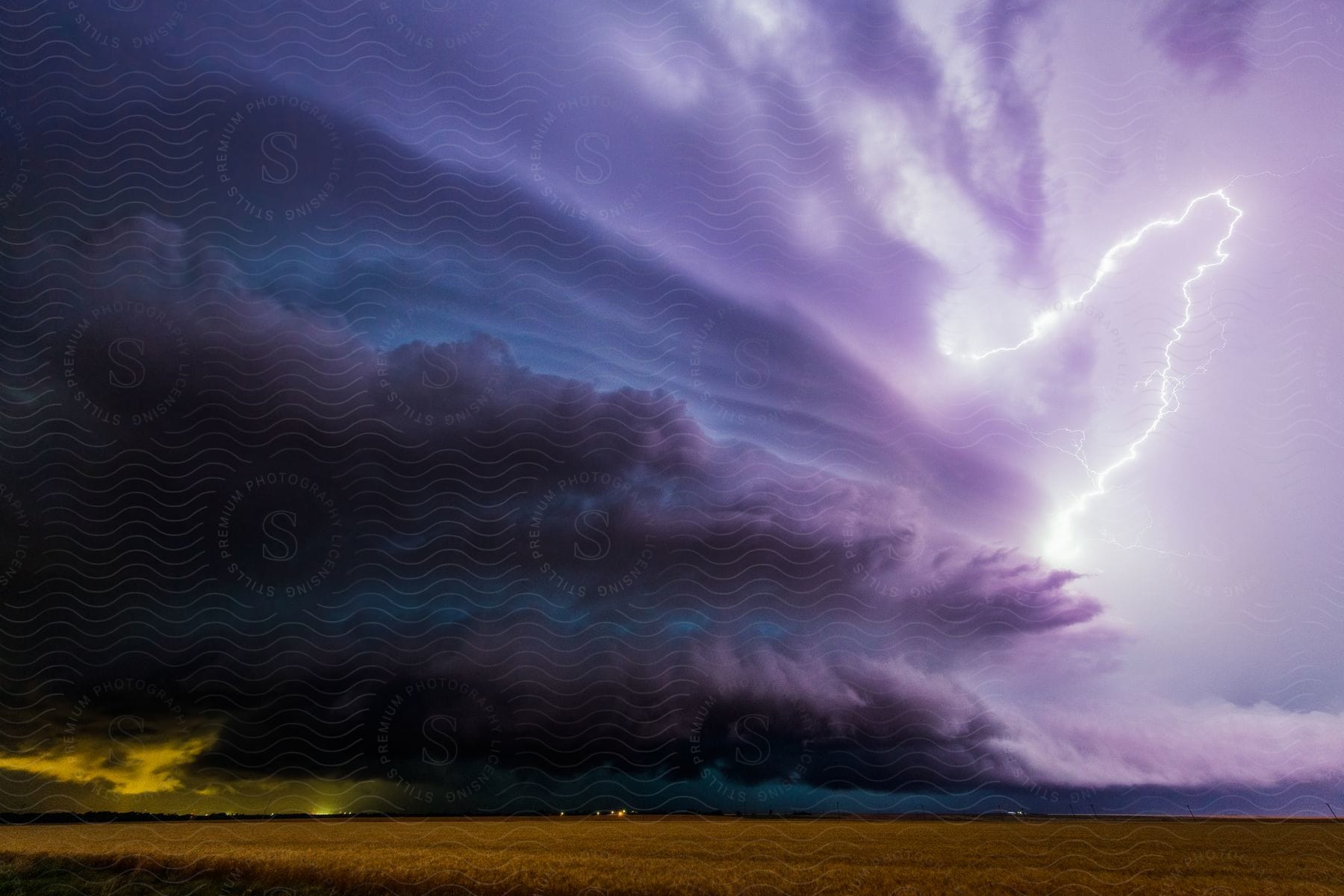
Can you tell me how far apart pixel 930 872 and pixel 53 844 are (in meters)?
26.7

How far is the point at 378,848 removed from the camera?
67.9 ft

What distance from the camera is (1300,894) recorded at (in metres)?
15.2

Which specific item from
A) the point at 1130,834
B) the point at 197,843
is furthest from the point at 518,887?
the point at 1130,834

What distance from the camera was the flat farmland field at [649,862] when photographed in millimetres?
14883

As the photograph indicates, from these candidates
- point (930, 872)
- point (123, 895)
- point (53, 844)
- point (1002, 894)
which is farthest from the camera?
point (53, 844)

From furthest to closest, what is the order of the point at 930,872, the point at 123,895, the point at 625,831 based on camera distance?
the point at 625,831 → the point at 930,872 → the point at 123,895

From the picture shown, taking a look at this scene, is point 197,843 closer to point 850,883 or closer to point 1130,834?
point 850,883

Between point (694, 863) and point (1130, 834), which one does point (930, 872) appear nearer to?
point (694, 863)

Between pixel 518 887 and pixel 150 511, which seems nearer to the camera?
pixel 518 887


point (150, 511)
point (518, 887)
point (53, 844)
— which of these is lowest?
point (53, 844)

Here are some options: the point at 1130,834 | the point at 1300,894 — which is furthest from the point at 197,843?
the point at 1130,834

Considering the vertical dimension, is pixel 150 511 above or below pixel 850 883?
above

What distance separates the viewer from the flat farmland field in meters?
→ 14.9

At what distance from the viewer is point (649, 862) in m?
18.6
